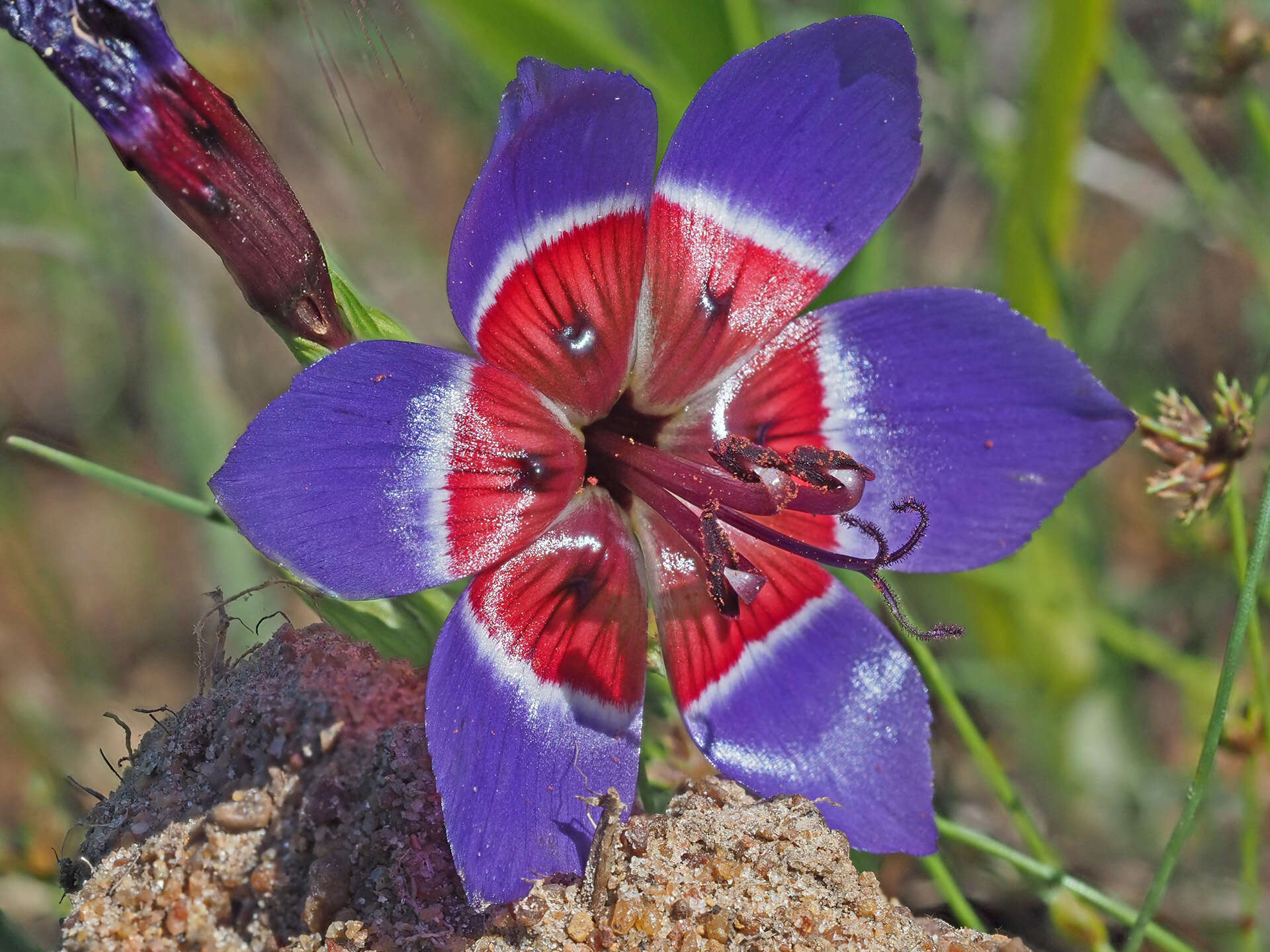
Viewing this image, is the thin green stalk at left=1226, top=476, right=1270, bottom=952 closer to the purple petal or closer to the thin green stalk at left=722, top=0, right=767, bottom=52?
the purple petal

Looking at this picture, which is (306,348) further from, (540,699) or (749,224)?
(749,224)

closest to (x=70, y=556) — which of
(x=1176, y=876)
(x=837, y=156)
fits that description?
(x=837, y=156)

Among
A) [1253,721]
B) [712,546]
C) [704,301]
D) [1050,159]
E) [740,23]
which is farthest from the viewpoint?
[1050,159]

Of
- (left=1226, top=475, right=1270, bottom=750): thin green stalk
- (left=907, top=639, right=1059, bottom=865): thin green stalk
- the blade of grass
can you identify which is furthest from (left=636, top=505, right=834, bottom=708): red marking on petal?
the blade of grass

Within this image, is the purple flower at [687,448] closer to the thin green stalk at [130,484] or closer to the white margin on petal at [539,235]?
the white margin on petal at [539,235]

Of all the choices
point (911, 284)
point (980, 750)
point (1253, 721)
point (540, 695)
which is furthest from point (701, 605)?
point (911, 284)

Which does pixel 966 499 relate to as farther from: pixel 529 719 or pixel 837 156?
pixel 529 719
